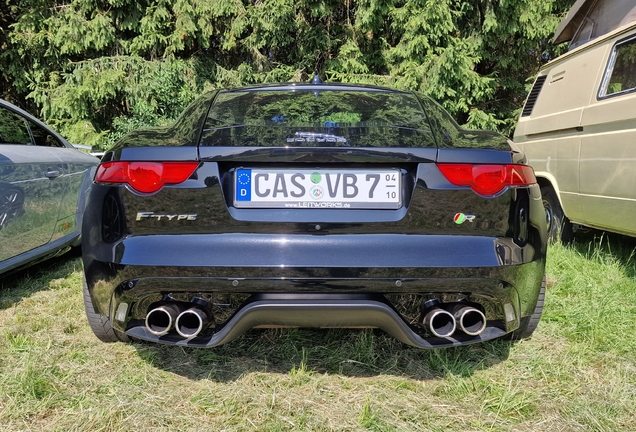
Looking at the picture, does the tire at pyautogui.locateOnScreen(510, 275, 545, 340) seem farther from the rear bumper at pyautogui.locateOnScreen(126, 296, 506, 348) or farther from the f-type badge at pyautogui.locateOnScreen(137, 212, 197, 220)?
the f-type badge at pyautogui.locateOnScreen(137, 212, 197, 220)

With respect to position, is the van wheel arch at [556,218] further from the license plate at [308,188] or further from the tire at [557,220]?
the license plate at [308,188]

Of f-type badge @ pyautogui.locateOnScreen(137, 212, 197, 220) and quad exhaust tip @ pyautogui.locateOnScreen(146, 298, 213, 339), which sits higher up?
f-type badge @ pyautogui.locateOnScreen(137, 212, 197, 220)

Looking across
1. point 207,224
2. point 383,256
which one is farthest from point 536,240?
point 207,224

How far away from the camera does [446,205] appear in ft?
5.70

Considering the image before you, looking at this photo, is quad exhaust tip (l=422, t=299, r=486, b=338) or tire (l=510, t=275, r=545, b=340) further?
tire (l=510, t=275, r=545, b=340)

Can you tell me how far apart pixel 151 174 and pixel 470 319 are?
4.36ft

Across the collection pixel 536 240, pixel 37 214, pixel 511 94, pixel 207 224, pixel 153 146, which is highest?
pixel 153 146

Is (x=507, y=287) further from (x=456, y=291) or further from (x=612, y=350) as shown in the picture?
(x=612, y=350)

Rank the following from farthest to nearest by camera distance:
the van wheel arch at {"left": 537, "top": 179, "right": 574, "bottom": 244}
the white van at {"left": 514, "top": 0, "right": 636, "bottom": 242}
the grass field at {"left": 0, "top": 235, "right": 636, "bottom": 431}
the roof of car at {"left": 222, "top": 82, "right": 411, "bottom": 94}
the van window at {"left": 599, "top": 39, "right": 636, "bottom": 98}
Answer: the van wheel arch at {"left": 537, "top": 179, "right": 574, "bottom": 244}, the van window at {"left": 599, "top": 39, "right": 636, "bottom": 98}, the white van at {"left": 514, "top": 0, "right": 636, "bottom": 242}, the roof of car at {"left": 222, "top": 82, "right": 411, "bottom": 94}, the grass field at {"left": 0, "top": 235, "right": 636, "bottom": 431}

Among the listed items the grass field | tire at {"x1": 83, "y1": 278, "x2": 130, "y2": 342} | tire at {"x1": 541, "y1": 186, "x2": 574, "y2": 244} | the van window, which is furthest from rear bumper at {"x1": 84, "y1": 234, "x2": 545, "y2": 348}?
tire at {"x1": 541, "y1": 186, "x2": 574, "y2": 244}

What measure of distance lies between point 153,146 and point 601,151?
2912mm

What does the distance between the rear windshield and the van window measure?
65.7 inches

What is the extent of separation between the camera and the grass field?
1.80 metres

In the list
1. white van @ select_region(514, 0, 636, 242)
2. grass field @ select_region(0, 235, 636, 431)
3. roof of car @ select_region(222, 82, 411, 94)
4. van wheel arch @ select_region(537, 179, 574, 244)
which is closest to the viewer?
grass field @ select_region(0, 235, 636, 431)
